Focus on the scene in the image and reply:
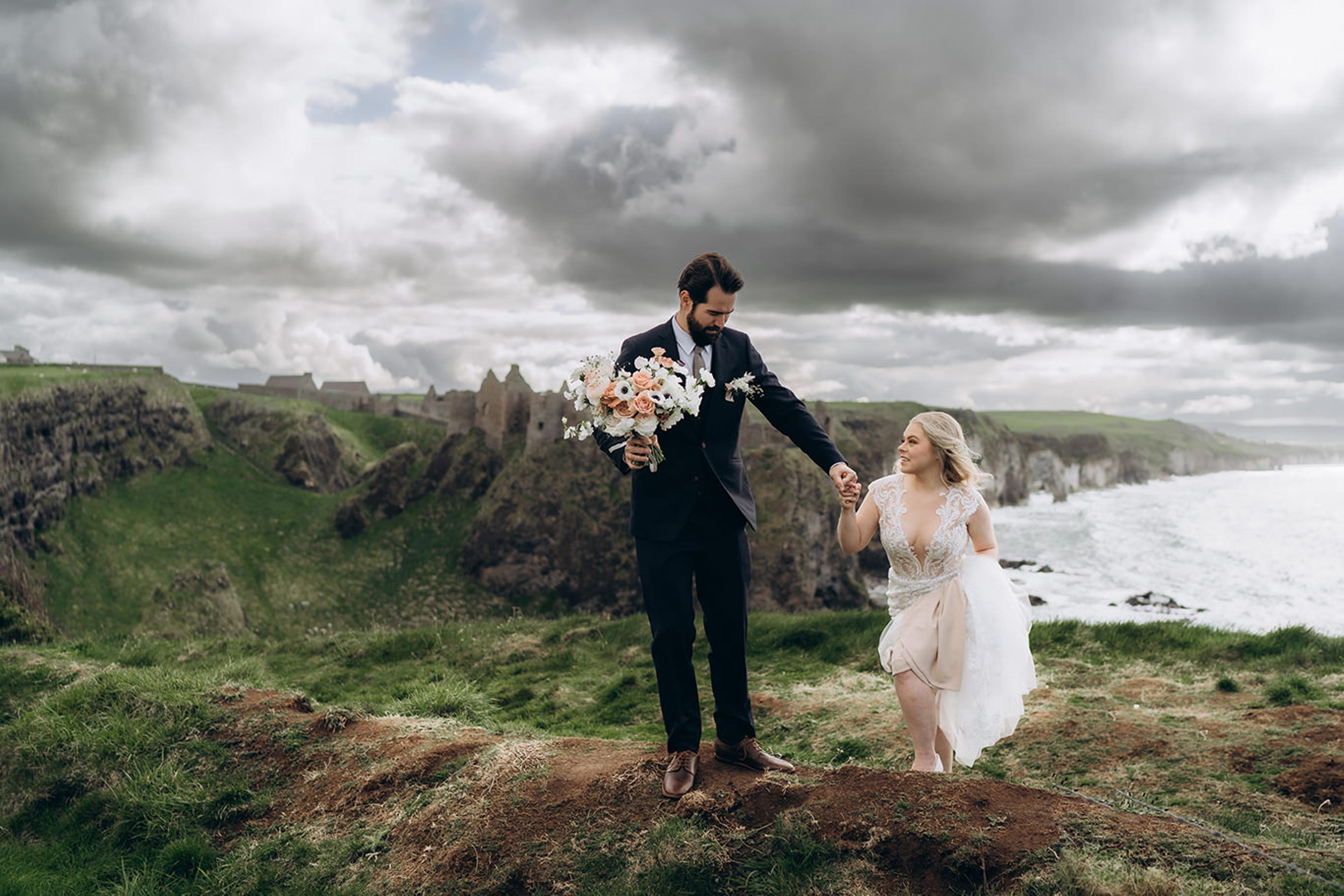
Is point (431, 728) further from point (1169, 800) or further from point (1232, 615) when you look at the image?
point (1232, 615)

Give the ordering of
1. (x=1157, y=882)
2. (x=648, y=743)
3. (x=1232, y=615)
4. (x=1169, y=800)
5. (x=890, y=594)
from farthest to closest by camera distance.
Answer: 1. (x=1232, y=615)
2. (x=648, y=743)
3. (x=890, y=594)
4. (x=1169, y=800)
5. (x=1157, y=882)

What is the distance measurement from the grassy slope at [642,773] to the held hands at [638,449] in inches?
84.4

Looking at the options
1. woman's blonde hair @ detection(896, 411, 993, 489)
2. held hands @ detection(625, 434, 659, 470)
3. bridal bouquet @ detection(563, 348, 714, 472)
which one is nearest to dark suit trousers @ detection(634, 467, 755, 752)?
held hands @ detection(625, 434, 659, 470)

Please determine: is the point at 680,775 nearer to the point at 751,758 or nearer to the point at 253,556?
the point at 751,758

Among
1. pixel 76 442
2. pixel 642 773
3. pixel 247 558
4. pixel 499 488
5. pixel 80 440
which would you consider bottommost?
pixel 247 558

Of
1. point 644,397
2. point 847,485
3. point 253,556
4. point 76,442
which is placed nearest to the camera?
point 644,397

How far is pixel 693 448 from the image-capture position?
4.90 metres

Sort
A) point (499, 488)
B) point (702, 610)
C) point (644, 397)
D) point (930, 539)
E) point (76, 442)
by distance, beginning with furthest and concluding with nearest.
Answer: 1. point (499, 488)
2. point (76, 442)
3. point (930, 539)
4. point (702, 610)
5. point (644, 397)

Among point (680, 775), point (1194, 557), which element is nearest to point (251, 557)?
point (680, 775)

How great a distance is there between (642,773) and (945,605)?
235 cm

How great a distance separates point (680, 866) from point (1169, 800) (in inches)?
136

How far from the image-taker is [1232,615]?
38.2m

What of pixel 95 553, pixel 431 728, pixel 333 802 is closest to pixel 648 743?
pixel 431 728

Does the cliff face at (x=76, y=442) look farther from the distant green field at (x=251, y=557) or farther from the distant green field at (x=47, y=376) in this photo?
the distant green field at (x=251, y=557)
